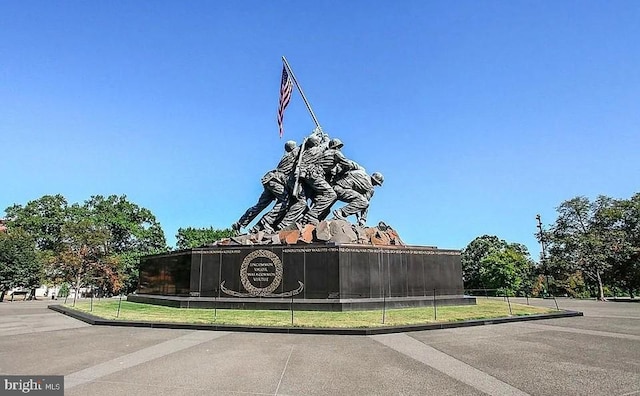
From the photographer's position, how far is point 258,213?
23.9 meters

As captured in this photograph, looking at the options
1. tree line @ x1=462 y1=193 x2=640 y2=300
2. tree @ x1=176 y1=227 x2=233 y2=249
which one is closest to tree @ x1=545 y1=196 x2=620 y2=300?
tree line @ x1=462 y1=193 x2=640 y2=300

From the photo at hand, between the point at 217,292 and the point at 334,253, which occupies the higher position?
the point at 334,253

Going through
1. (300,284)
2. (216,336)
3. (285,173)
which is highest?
(285,173)

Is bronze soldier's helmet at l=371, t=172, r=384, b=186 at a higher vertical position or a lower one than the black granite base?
higher

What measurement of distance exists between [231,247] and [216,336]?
8357 mm

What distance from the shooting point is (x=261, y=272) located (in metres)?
17.2

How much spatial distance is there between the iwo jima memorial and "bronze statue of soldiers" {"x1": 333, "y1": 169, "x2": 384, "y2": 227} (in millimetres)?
58

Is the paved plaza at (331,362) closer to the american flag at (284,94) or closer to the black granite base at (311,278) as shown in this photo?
the black granite base at (311,278)

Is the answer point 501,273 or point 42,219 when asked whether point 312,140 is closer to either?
point 501,273

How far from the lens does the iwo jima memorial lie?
652 inches

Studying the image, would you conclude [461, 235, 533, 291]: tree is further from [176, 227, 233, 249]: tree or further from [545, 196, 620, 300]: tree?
[176, 227, 233, 249]: tree

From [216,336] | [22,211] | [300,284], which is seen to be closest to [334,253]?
[300,284]

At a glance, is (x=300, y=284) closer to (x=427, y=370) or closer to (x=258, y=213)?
(x=258, y=213)

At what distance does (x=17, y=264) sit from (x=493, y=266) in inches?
2143
